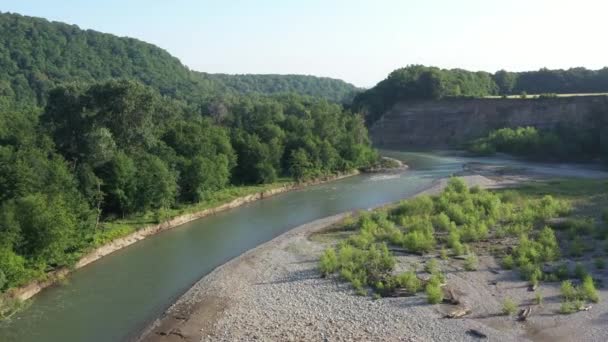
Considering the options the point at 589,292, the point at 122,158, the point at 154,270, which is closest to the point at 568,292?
the point at 589,292

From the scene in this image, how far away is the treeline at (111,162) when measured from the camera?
1116 inches

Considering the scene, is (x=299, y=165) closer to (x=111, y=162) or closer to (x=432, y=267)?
(x=111, y=162)

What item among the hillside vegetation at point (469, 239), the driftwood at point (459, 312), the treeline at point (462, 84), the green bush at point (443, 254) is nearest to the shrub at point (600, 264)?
the hillside vegetation at point (469, 239)

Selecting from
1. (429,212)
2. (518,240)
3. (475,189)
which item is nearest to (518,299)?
(518,240)

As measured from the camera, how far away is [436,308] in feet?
78.7

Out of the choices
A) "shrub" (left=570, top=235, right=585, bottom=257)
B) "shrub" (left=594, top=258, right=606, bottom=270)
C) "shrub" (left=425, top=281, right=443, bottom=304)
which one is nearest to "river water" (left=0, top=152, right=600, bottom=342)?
"shrub" (left=425, top=281, right=443, bottom=304)

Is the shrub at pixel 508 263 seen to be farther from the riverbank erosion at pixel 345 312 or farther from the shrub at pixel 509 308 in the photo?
the shrub at pixel 509 308

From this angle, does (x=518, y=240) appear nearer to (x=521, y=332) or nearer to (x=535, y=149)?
(x=521, y=332)

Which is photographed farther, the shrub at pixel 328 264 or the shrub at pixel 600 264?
the shrub at pixel 328 264

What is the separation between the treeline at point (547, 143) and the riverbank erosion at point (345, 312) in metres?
53.2

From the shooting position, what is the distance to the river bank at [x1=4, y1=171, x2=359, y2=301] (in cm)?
2712

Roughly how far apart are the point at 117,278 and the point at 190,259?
5.14 meters

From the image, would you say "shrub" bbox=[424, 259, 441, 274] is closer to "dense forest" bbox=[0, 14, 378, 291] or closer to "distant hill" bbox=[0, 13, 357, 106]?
"dense forest" bbox=[0, 14, 378, 291]

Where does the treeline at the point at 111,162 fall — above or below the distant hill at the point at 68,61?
below
